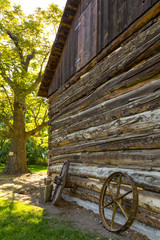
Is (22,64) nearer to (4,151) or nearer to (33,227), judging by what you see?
(33,227)

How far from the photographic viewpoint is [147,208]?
3.20 metres

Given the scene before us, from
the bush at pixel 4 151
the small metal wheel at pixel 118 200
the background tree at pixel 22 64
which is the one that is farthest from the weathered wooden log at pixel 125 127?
the bush at pixel 4 151

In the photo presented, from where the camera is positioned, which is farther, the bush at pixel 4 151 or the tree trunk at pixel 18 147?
the bush at pixel 4 151

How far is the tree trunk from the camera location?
13797 mm

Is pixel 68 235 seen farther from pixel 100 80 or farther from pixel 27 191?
pixel 27 191

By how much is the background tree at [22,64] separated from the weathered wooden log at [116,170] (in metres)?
7.84

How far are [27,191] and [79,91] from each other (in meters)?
5.10

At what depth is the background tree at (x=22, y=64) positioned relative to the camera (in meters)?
12.7

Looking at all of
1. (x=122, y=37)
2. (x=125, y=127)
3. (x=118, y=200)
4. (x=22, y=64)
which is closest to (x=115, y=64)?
(x=122, y=37)

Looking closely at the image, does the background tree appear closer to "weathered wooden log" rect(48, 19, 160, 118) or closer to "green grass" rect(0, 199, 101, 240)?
"weathered wooden log" rect(48, 19, 160, 118)

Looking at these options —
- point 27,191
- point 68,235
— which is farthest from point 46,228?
point 27,191

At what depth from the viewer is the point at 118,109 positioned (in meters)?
4.21

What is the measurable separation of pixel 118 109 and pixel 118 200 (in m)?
1.92

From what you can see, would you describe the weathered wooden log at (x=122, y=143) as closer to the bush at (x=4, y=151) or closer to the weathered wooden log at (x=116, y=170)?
the weathered wooden log at (x=116, y=170)
